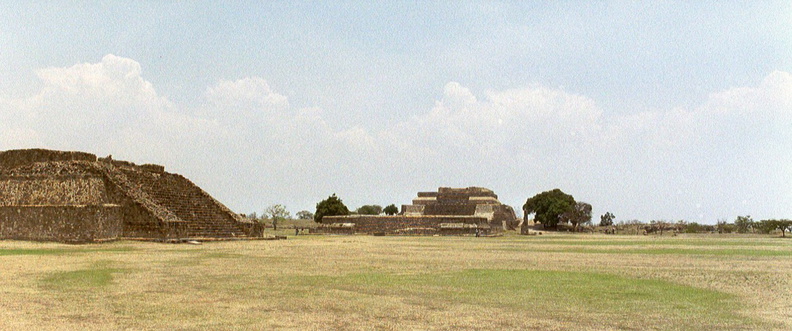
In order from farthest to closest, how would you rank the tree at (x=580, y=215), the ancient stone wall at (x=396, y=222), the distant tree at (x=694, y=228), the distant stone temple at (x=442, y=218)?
the tree at (x=580, y=215)
the distant tree at (x=694, y=228)
the ancient stone wall at (x=396, y=222)
the distant stone temple at (x=442, y=218)

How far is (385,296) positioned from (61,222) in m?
26.3

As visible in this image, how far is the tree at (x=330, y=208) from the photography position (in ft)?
247

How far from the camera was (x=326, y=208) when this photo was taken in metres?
75.8

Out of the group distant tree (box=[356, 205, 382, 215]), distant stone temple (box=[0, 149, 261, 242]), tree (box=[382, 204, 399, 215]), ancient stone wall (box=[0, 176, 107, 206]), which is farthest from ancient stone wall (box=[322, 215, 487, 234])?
distant tree (box=[356, 205, 382, 215])

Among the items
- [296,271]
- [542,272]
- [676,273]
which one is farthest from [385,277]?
[676,273]

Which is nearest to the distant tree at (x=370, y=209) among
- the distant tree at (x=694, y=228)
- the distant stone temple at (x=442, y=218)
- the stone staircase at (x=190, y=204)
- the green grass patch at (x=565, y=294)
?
the distant stone temple at (x=442, y=218)

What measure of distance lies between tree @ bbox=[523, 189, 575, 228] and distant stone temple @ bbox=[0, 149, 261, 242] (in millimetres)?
59814

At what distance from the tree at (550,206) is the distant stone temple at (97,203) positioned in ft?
196

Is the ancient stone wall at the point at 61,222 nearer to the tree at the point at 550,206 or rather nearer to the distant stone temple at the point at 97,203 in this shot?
the distant stone temple at the point at 97,203

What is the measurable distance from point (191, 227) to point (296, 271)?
20569mm

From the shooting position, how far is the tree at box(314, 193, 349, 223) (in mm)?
75438

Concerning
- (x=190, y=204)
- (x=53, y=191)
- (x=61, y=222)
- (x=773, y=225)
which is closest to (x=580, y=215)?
(x=773, y=225)

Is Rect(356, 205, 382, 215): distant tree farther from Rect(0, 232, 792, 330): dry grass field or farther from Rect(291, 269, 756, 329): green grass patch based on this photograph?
Rect(291, 269, 756, 329): green grass patch

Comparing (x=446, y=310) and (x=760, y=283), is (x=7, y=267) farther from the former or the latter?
(x=760, y=283)
